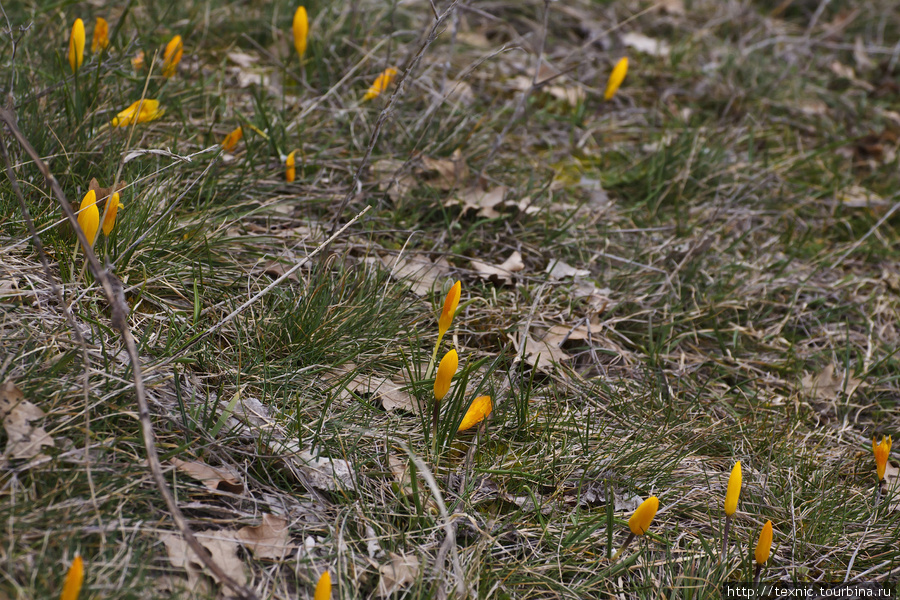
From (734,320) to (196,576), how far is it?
2.48 meters

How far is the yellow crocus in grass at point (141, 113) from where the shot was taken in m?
2.79

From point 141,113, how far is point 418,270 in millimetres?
1254

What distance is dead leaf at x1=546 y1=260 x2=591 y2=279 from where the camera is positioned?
3182 mm

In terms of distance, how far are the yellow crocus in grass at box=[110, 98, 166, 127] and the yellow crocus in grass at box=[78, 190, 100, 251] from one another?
2.46ft

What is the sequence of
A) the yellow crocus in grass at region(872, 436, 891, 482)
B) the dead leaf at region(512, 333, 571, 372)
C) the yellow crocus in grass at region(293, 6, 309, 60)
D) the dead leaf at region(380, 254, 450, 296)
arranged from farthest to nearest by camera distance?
the yellow crocus in grass at region(293, 6, 309, 60)
the dead leaf at region(380, 254, 450, 296)
the dead leaf at region(512, 333, 571, 372)
the yellow crocus in grass at region(872, 436, 891, 482)

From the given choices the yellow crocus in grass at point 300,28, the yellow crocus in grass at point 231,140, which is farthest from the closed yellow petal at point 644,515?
the yellow crocus in grass at point 300,28

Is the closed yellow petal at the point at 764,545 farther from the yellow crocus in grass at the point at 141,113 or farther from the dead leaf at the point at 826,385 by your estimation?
the yellow crocus in grass at the point at 141,113

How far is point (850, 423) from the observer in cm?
290

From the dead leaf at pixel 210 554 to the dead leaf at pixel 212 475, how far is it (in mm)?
144

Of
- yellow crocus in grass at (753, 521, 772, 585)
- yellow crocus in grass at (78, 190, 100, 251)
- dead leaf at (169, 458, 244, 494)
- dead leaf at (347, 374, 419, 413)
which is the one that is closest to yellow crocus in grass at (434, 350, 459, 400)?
dead leaf at (347, 374, 419, 413)

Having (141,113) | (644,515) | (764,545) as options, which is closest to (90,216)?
(141,113)

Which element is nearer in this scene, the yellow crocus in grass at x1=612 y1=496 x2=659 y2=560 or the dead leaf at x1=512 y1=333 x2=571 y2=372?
the yellow crocus in grass at x1=612 y1=496 x2=659 y2=560

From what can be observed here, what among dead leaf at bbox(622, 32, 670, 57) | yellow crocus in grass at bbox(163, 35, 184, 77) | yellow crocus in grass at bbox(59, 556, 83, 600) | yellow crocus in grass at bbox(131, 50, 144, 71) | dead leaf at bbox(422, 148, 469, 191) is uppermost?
yellow crocus in grass at bbox(163, 35, 184, 77)

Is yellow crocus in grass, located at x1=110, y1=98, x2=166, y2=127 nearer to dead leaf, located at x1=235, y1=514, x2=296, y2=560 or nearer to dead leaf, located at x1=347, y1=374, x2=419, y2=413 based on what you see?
dead leaf, located at x1=347, y1=374, x2=419, y2=413
